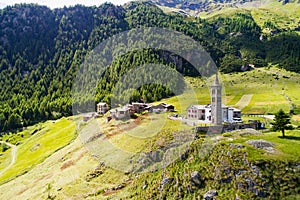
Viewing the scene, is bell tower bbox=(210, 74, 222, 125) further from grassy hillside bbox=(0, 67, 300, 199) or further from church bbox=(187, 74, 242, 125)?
grassy hillside bbox=(0, 67, 300, 199)

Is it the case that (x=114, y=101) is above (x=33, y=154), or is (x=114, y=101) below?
above

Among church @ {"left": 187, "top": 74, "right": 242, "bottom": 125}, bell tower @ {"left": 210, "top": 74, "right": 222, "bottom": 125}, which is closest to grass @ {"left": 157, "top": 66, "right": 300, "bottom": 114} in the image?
church @ {"left": 187, "top": 74, "right": 242, "bottom": 125}

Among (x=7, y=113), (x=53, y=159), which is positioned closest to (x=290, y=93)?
(x=53, y=159)

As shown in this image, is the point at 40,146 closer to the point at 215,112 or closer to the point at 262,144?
the point at 215,112

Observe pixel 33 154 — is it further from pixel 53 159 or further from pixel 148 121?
pixel 148 121

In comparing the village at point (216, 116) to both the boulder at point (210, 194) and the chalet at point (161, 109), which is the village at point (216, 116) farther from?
the boulder at point (210, 194)

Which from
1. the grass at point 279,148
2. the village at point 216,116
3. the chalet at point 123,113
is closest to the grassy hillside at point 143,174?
the grass at point 279,148

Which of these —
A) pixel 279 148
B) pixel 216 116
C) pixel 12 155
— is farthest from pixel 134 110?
pixel 279 148
